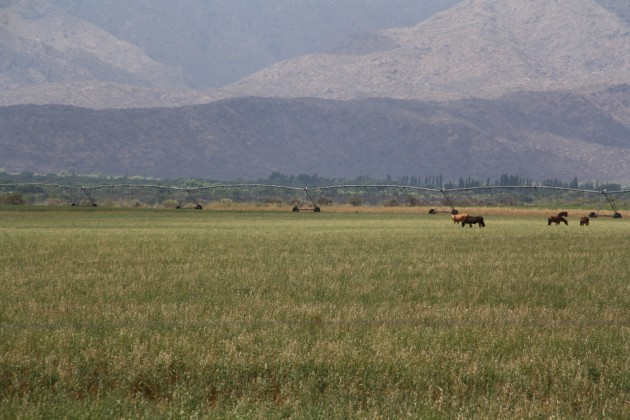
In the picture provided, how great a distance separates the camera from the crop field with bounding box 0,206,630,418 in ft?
40.8

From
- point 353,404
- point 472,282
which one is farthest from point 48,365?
point 472,282

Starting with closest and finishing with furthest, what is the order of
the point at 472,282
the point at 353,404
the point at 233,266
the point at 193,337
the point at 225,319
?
the point at 353,404 → the point at 193,337 → the point at 225,319 → the point at 472,282 → the point at 233,266

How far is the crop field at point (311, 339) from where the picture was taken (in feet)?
40.8

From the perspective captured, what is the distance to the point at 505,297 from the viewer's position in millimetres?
23953

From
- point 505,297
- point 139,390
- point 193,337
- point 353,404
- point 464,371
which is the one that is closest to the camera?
point 353,404

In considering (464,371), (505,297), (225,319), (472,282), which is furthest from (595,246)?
(464,371)

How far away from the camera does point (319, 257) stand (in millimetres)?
35875

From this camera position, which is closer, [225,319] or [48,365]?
[48,365]

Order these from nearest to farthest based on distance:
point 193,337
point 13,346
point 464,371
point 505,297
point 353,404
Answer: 1. point 353,404
2. point 464,371
3. point 13,346
4. point 193,337
5. point 505,297

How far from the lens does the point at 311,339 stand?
16.3 m

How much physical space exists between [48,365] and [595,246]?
117 feet

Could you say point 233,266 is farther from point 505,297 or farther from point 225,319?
point 225,319

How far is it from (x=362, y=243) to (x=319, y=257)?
10426mm

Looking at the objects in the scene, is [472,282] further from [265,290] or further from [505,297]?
[265,290]
